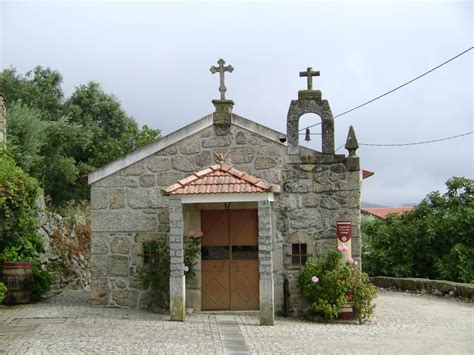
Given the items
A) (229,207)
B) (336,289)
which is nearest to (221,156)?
(229,207)

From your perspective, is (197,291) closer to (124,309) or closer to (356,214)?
(124,309)

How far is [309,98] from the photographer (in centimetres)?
1149

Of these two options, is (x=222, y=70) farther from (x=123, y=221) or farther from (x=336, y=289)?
(x=336, y=289)

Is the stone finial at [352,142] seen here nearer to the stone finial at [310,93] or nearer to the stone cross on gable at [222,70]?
the stone finial at [310,93]

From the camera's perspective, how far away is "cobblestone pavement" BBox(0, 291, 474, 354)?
8.23 metres

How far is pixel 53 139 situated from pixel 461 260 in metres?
18.1

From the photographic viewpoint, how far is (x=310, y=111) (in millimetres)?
Result: 11469

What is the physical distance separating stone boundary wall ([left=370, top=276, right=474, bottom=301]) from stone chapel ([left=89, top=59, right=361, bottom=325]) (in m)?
4.62

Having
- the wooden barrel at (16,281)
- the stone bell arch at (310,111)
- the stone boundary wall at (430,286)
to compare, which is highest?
the stone bell arch at (310,111)

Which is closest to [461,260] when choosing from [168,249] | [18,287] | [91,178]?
[168,249]

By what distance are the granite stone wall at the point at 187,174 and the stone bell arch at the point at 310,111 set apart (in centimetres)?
18

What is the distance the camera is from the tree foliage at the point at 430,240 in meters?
16.8

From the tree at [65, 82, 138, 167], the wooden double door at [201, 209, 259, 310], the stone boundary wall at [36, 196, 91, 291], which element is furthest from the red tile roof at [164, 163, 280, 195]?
the tree at [65, 82, 138, 167]

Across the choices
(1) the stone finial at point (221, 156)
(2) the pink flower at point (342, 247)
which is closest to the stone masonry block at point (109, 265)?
(1) the stone finial at point (221, 156)
